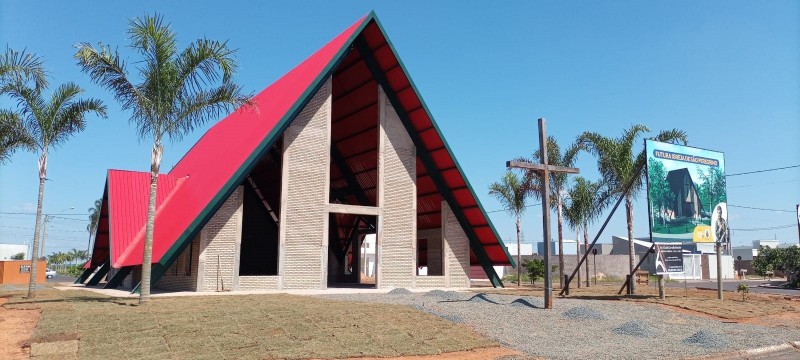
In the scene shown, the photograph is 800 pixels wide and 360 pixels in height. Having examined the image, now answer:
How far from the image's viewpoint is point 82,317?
540 inches

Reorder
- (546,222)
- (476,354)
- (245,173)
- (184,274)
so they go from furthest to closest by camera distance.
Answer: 1. (184,274)
2. (245,173)
3. (546,222)
4. (476,354)

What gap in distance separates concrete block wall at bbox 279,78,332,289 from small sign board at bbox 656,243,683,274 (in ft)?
47.9

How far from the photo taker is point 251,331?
40.3 ft

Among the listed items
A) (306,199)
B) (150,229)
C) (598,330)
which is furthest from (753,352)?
(306,199)

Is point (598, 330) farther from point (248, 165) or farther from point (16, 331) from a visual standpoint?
point (248, 165)

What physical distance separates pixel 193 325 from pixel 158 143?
7.41 metres

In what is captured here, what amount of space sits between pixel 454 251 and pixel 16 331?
20.9 m

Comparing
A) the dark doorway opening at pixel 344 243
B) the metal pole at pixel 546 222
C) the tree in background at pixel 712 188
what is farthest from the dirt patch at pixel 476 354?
the dark doorway opening at pixel 344 243

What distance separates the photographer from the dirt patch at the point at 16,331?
424 inches

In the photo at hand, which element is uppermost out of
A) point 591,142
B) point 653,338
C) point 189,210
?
point 591,142

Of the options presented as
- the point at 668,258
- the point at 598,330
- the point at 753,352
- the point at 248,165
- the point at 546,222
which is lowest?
the point at 753,352

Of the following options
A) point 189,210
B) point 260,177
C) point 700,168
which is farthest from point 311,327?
point 260,177

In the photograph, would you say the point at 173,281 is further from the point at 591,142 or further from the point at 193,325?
the point at 591,142

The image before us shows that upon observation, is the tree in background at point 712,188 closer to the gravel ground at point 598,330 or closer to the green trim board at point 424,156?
the gravel ground at point 598,330
